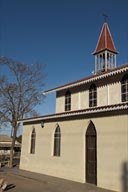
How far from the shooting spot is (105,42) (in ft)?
64.7

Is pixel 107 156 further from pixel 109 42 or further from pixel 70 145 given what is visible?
pixel 109 42

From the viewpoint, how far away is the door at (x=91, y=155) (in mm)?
12055

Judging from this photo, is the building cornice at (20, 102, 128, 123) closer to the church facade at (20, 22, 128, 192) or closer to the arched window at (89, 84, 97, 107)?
the church facade at (20, 22, 128, 192)

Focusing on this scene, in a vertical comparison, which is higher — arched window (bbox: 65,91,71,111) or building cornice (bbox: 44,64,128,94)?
building cornice (bbox: 44,64,128,94)

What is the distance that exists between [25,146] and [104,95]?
859 centimetres

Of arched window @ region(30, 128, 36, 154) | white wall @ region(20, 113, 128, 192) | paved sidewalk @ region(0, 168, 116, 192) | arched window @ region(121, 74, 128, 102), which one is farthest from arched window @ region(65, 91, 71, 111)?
paved sidewalk @ region(0, 168, 116, 192)

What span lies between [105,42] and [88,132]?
33.0 ft

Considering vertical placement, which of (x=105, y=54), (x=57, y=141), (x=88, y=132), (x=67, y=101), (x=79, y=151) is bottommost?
(x=79, y=151)

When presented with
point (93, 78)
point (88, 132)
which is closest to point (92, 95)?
point (93, 78)

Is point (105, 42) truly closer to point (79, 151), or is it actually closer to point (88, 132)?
point (88, 132)

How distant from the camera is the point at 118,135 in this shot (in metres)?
10.9

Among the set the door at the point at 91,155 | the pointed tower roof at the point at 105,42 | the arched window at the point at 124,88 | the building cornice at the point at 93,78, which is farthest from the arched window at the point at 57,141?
the pointed tower roof at the point at 105,42

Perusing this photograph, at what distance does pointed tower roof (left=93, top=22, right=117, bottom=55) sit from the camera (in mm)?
19609

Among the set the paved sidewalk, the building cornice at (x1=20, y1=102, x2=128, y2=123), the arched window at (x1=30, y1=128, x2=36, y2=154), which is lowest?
the paved sidewalk
